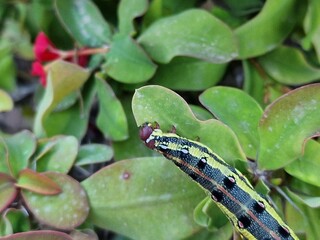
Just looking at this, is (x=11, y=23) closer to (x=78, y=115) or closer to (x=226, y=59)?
(x=78, y=115)

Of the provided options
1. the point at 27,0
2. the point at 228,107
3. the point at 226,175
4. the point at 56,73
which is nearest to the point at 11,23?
the point at 27,0

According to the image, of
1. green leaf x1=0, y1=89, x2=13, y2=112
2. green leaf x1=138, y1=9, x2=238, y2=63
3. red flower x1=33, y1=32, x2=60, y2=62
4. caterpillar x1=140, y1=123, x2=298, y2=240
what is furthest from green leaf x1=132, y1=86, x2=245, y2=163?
red flower x1=33, y1=32, x2=60, y2=62

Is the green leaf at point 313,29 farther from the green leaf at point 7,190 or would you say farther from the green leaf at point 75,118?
the green leaf at point 7,190

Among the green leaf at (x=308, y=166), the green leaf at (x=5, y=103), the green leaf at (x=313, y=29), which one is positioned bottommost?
the green leaf at (x=5, y=103)

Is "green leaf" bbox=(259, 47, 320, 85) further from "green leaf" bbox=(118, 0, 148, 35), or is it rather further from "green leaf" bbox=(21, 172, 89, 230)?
"green leaf" bbox=(21, 172, 89, 230)

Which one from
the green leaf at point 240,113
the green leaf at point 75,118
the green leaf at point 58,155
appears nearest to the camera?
the green leaf at point 240,113

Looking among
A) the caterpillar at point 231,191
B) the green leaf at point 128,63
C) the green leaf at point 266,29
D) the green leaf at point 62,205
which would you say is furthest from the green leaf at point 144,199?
the green leaf at point 266,29

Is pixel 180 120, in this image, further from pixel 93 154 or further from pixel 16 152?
pixel 16 152

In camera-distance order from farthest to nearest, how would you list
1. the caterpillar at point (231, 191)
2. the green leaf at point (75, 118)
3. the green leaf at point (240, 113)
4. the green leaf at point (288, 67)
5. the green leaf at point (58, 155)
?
the green leaf at point (75, 118), the green leaf at point (288, 67), the green leaf at point (58, 155), the green leaf at point (240, 113), the caterpillar at point (231, 191)
